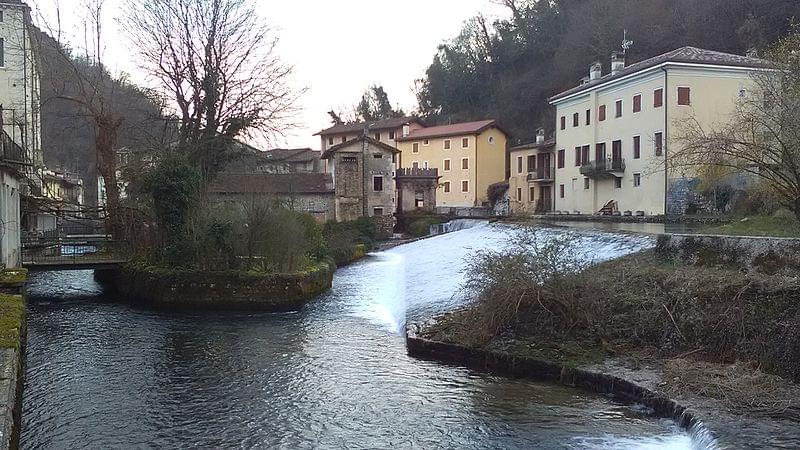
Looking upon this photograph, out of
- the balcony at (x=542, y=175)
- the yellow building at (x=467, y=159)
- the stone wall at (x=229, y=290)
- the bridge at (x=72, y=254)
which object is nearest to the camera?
the stone wall at (x=229, y=290)

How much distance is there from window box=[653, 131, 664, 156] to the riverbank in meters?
22.5

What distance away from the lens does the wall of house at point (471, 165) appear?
62.5 meters

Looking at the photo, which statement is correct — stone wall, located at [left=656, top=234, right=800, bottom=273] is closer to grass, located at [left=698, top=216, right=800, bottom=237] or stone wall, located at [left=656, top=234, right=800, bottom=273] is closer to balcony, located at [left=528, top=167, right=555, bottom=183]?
grass, located at [left=698, top=216, right=800, bottom=237]

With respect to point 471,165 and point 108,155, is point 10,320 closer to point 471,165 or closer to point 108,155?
point 108,155

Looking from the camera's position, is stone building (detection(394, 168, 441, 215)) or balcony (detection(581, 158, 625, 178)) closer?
balcony (detection(581, 158, 625, 178))

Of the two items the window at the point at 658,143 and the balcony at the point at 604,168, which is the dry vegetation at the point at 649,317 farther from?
the balcony at the point at 604,168

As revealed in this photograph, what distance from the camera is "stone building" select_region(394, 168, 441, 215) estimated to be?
56.1 m

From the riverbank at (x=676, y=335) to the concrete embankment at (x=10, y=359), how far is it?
7742 millimetres

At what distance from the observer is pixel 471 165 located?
62875mm

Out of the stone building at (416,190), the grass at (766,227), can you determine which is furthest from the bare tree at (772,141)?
the stone building at (416,190)

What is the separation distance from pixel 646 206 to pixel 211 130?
79.3 feet

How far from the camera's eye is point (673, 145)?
35469 mm

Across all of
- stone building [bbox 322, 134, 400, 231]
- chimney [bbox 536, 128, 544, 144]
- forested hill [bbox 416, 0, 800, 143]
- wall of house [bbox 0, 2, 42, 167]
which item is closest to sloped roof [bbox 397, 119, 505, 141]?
forested hill [bbox 416, 0, 800, 143]

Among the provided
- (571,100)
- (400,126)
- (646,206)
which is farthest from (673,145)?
(400,126)
